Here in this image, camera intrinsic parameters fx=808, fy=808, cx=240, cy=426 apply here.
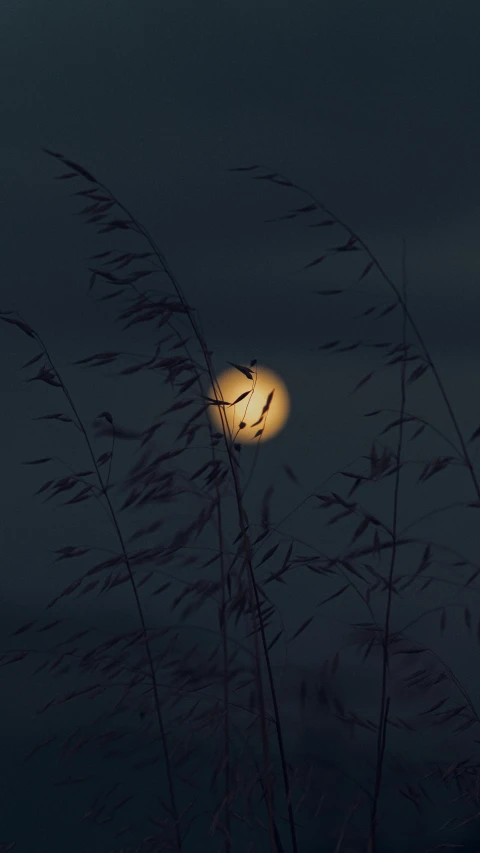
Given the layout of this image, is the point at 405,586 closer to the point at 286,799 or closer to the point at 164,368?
the point at 286,799

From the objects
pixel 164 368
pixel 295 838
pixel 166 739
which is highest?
pixel 164 368

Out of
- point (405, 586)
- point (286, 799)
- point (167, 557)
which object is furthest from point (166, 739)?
point (405, 586)

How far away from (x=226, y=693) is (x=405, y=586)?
1.04 ft

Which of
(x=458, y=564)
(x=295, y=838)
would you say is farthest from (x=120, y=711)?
(x=458, y=564)

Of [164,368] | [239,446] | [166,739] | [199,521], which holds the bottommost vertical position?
[166,739]

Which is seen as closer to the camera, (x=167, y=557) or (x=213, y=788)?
(x=167, y=557)

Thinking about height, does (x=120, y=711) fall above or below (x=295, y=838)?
above

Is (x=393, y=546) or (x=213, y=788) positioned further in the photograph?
(x=213, y=788)

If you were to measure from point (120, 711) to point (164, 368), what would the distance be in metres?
0.53

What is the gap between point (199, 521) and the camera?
3.78 feet

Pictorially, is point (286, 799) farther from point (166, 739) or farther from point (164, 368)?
point (164, 368)

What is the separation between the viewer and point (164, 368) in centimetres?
118

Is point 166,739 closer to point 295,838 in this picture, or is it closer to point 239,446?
point 295,838

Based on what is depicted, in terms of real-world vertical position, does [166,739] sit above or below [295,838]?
above
